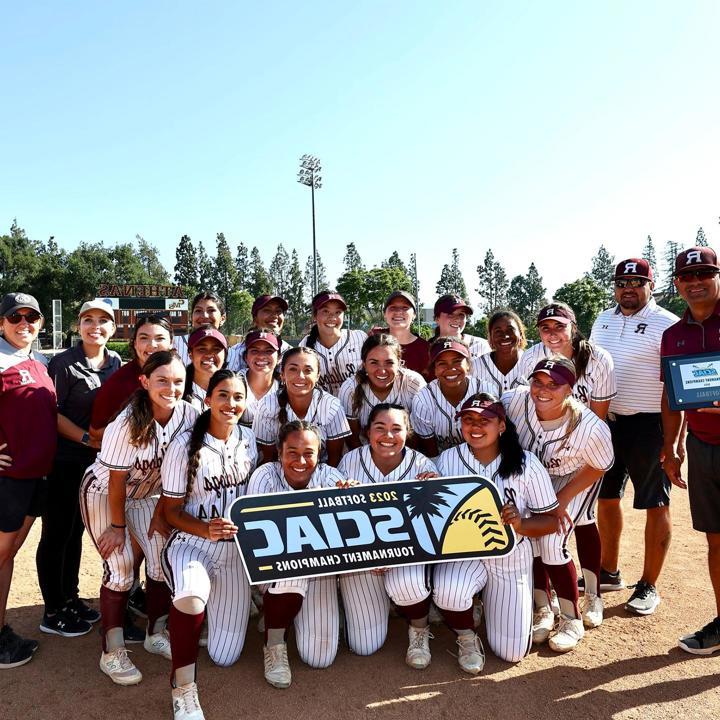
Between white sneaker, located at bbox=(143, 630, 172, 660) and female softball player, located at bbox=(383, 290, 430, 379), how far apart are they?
3.01 m

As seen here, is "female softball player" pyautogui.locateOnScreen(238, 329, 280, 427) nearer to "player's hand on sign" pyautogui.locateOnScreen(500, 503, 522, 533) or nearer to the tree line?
"player's hand on sign" pyautogui.locateOnScreen(500, 503, 522, 533)

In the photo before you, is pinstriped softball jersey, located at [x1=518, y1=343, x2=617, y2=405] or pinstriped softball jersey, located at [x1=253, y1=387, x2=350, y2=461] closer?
pinstriped softball jersey, located at [x1=253, y1=387, x2=350, y2=461]

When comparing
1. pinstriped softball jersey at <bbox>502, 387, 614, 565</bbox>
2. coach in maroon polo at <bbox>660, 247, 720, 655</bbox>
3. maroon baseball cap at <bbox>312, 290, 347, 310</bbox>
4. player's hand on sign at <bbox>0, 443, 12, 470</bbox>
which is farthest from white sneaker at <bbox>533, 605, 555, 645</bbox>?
player's hand on sign at <bbox>0, 443, 12, 470</bbox>

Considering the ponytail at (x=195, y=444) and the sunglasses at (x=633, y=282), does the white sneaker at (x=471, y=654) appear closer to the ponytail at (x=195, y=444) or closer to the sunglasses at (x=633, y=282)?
the ponytail at (x=195, y=444)

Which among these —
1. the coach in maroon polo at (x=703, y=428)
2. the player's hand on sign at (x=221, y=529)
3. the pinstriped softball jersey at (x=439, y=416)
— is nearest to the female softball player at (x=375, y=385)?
the pinstriped softball jersey at (x=439, y=416)

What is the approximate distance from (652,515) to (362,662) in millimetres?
2473

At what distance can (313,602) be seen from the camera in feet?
12.3

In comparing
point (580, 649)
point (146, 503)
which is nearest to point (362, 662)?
point (580, 649)

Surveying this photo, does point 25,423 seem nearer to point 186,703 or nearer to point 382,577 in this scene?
point 186,703

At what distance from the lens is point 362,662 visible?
3686 millimetres

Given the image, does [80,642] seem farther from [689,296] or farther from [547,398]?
[689,296]

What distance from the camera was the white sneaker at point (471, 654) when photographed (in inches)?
138

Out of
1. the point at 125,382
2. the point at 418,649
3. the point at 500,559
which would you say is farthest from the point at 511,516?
the point at 125,382

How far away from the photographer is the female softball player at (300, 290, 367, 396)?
537 centimetres
